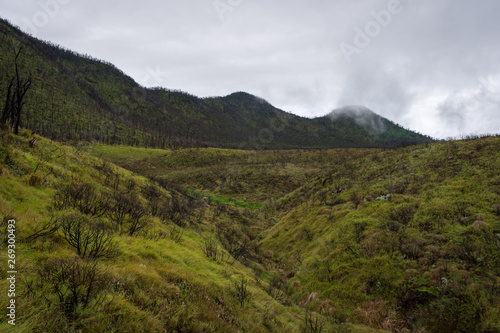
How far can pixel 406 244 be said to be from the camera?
7691mm

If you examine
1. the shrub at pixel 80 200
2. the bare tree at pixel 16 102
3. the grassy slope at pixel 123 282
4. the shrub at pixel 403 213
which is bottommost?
the grassy slope at pixel 123 282

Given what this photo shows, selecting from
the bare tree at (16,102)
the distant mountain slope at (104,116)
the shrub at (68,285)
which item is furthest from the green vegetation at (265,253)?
the distant mountain slope at (104,116)

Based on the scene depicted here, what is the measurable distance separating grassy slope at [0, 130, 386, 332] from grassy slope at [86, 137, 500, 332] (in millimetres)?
1316

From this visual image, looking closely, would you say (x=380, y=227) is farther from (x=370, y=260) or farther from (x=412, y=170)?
(x=412, y=170)

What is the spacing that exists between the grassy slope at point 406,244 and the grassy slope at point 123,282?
4.32 feet

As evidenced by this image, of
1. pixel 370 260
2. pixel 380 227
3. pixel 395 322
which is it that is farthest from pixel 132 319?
pixel 380 227

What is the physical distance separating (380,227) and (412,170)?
Result: 6.98 metres

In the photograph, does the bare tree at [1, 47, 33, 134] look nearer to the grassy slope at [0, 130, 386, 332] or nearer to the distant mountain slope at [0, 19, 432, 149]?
the grassy slope at [0, 130, 386, 332]

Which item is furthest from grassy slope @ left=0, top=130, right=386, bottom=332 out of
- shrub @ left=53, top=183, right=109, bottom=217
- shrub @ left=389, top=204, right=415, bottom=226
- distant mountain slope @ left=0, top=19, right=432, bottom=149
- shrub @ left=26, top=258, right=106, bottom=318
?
distant mountain slope @ left=0, top=19, right=432, bottom=149

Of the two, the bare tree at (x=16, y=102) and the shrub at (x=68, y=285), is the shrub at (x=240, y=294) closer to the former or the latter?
the shrub at (x=68, y=285)

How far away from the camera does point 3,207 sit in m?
4.66

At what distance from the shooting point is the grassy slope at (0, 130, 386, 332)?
112 inches

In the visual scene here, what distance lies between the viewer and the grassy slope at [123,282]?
2840 mm

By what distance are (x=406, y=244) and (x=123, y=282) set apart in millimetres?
8481
